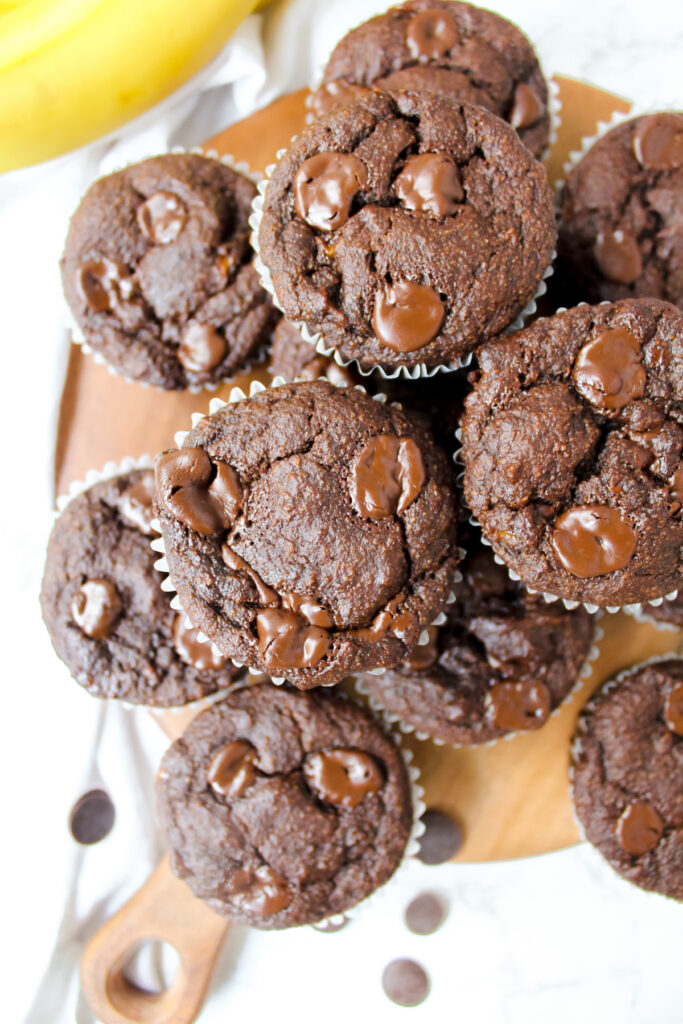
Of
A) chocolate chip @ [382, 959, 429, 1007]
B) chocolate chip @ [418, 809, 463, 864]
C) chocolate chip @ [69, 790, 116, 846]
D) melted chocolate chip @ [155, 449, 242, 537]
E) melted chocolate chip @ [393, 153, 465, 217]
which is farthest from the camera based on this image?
chocolate chip @ [382, 959, 429, 1007]

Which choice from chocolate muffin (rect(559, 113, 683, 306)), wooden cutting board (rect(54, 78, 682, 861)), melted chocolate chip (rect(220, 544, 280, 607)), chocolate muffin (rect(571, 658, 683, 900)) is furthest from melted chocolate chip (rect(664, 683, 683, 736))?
melted chocolate chip (rect(220, 544, 280, 607))

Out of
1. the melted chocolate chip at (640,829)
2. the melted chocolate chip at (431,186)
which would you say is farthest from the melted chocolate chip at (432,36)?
the melted chocolate chip at (640,829)

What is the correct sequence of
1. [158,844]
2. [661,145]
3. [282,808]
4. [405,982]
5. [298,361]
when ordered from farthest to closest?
[405,982] < [158,844] < [298,361] < [661,145] < [282,808]

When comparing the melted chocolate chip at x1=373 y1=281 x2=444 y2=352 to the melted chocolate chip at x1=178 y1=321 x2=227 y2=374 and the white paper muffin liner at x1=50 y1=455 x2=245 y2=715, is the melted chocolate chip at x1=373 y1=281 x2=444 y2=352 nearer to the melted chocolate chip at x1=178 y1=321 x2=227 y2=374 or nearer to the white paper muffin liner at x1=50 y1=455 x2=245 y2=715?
the melted chocolate chip at x1=178 y1=321 x2=227 y2=374

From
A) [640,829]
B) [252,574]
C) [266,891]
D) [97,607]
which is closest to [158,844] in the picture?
[266,891]

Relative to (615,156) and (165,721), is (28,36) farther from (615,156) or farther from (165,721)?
(165,721)

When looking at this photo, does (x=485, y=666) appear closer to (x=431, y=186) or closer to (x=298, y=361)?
(x=298, y=361)
